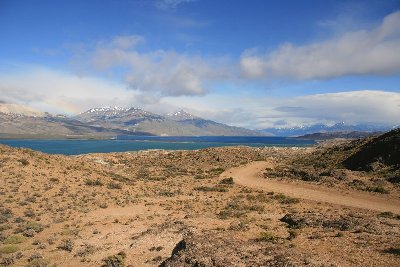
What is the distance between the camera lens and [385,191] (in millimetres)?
42906

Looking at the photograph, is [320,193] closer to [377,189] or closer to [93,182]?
[377,189]

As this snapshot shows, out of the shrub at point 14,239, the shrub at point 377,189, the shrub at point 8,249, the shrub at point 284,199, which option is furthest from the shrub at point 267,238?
the shrub at point 377,189

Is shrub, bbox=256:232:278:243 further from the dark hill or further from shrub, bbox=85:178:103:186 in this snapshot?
the dark hill

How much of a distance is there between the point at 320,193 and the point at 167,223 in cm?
2427

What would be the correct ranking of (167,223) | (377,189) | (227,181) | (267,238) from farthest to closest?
(227,181), (377,189), (167,223), (267,238)

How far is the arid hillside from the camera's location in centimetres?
1853

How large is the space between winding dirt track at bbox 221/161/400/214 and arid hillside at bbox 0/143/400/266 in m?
1.33

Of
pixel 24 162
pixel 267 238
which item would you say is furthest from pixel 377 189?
pixel 24 162

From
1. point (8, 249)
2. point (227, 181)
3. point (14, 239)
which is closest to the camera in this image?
Answer: point (8, 249)

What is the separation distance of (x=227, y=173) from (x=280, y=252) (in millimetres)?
48395

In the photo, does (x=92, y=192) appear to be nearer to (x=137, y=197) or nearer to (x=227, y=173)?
(x=137, y=197)

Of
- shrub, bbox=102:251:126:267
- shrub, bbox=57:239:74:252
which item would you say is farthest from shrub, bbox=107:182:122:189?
shrub, bbox=102:251:126:267

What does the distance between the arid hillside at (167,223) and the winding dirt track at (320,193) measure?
1.33 m

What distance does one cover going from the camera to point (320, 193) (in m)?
45.6
